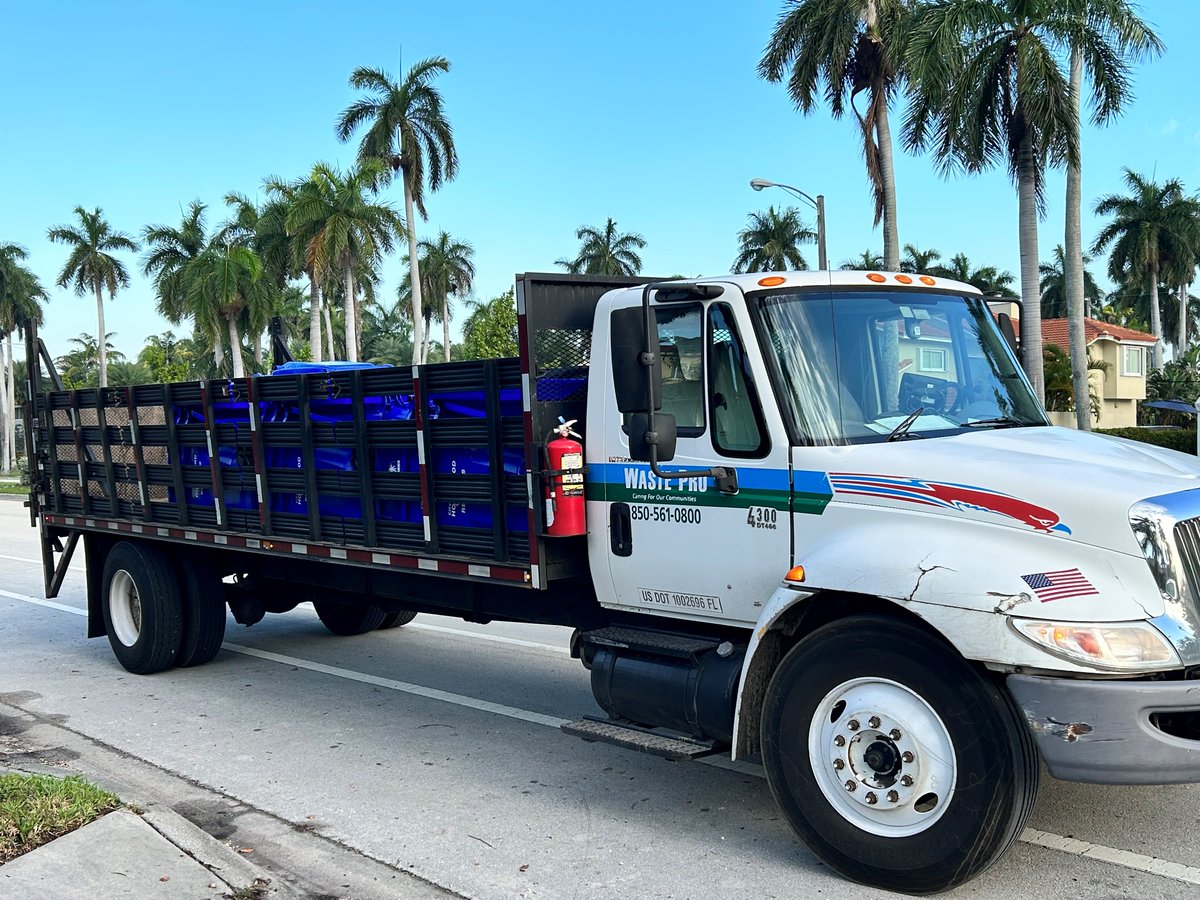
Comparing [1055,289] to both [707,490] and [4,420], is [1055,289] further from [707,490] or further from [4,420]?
[707,490]

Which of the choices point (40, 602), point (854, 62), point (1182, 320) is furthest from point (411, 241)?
point (1182, 320)

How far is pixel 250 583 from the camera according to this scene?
28.6ft

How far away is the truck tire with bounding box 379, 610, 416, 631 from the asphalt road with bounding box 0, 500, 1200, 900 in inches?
9.8

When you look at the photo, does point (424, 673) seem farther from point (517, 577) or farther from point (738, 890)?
point (738, 890)

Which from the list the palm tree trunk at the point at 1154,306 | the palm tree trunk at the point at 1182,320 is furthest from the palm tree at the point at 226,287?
the palm tree trunk at the point at 1182,320

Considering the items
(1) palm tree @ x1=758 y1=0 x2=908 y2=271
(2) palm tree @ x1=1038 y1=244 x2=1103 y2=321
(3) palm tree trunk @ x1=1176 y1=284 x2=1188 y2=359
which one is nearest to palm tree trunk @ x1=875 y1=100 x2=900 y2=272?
(1) palm tree @ x1=758 y1=0 x2=908 y2=271

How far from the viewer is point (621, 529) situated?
542cm

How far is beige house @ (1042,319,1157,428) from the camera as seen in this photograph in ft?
189

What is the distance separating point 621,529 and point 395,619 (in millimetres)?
5174

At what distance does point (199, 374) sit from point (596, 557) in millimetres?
82569

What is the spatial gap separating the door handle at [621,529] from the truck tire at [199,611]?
439cm

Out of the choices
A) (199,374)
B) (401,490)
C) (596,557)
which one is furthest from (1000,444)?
(199,374)

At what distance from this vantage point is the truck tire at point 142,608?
8.45 meters

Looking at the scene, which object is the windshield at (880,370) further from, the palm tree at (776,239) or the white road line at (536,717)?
the palm tree at (776,239)
